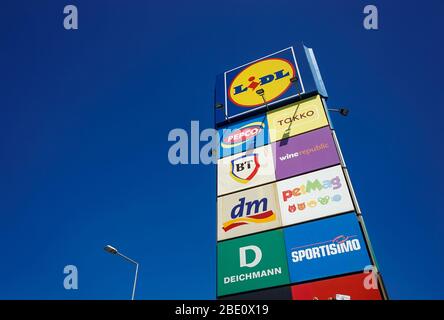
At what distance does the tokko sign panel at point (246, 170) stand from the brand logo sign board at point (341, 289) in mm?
3443

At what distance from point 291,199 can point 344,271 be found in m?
2.44

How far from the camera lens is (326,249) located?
24.1 feet

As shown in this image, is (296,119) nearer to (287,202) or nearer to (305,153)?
(305,153)

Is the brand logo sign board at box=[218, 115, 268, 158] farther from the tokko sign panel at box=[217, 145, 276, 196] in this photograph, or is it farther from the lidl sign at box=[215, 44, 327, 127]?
the lidl sign at box=[215, 44, 327, 127]

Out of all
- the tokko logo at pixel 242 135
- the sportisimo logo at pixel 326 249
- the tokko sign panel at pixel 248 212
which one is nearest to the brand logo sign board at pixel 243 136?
the tokko logo at pixel 242 135

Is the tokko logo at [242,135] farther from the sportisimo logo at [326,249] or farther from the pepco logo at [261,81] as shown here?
the sportisimo logo at [326,249]

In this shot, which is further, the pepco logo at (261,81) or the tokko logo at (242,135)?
the pepco logo at (261,81)

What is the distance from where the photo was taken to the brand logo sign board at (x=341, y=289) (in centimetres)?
635

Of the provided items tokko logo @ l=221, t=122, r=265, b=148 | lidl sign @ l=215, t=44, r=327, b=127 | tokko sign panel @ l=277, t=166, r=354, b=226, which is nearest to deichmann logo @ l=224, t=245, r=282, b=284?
tokko sign panel @ l=277, t=166, r=354, b=226

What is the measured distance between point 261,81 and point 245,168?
15.1 feet

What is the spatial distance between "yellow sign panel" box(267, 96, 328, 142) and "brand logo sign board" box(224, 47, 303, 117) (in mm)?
550

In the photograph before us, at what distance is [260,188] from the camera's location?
31.2ft
